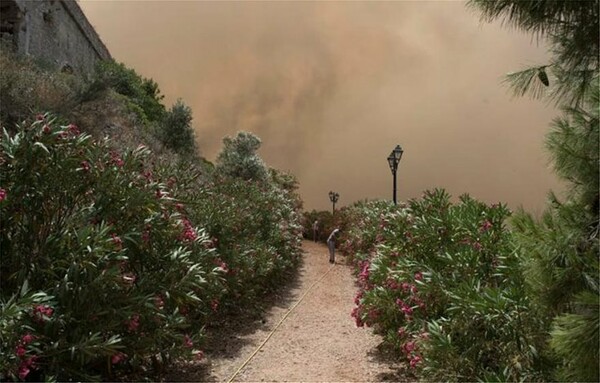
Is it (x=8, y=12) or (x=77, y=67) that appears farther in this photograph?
(x=77, y=67)

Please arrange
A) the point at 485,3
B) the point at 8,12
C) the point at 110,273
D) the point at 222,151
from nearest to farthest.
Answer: the point at 485,3 < the point at 110,273 < the point at 8,12 < the point at 222,151

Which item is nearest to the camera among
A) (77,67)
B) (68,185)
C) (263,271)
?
(68,185)

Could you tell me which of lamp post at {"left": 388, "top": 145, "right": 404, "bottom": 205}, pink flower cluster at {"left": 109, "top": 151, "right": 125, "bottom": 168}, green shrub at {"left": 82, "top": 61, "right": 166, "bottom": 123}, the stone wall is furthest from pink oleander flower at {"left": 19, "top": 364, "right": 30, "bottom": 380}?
green shrub at {"left": 82, "top": 61, "right": 166, "bottom": 123}

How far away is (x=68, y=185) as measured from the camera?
4.73 meters

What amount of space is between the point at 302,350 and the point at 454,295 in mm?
3889

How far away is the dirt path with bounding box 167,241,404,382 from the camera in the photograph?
6.32 m

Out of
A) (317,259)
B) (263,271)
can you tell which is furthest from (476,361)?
Answer: (317,259)

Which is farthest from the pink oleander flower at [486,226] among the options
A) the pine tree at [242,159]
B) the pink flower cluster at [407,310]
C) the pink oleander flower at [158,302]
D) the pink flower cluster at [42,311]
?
the pine tree at [242,159]

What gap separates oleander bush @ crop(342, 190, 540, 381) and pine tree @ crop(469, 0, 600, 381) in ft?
1.83

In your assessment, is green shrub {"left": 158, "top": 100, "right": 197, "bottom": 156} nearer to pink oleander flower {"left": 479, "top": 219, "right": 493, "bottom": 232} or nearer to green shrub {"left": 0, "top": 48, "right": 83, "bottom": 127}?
green shrub {"left": 0, "top": 48, "right": 83, "bottom": 127}

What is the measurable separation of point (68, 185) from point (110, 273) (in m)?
1.10

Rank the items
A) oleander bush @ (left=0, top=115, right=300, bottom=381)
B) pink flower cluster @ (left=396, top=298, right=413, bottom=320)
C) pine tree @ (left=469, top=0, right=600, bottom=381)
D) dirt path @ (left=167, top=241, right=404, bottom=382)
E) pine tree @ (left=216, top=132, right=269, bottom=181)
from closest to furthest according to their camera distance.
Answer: pine tree @ (left=469, top=0, right=600, bottom=381) → oleander bush @ (left=0, top=115, right=300, bottom=381) → pink flower cluster @ (left=396, top=298, right=413, bottom=320) → dirt path @ (left=167, top=241, right=404, bottom=382) → pine tree @ (left=216, top=132, right=269, bottom=181)

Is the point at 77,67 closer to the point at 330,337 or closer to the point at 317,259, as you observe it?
the point at 317,259

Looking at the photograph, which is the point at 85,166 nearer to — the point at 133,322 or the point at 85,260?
the point at 85,260
